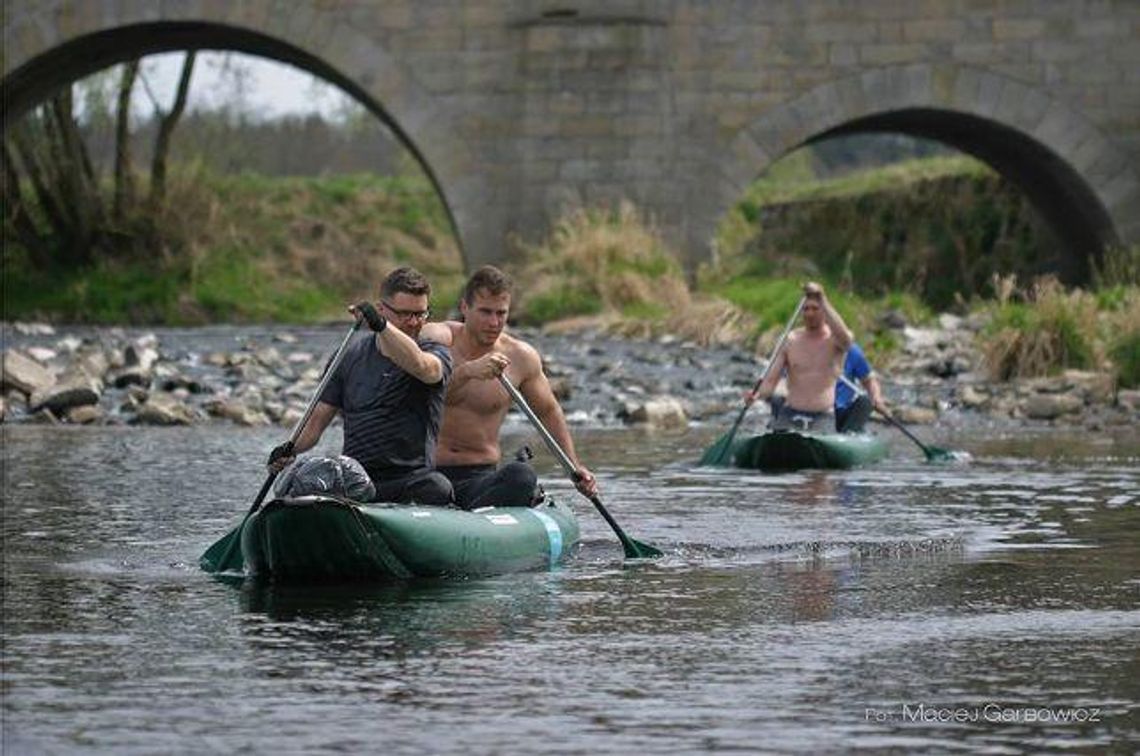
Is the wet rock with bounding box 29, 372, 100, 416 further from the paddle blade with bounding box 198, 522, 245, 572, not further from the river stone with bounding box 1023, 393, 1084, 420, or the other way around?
the paddle blade with bounding box 198, 522, 245, 572

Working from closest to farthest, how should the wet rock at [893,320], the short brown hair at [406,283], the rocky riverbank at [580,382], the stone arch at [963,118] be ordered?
the short brown hair at [406,283] < the rocky riverbank at [580,382] < the wet rock at [893,320] < the stone arch at [963,118]

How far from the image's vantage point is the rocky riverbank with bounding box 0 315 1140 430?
2120 centimetres

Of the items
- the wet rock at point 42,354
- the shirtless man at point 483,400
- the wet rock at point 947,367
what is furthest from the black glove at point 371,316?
the wet rock at point 947,367

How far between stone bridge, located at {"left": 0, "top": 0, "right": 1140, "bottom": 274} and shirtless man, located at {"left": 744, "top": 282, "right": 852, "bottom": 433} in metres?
13.1

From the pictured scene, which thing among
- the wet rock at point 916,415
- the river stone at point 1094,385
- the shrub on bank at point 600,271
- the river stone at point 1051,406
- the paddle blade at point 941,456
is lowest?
the paddle blade at point 941,456

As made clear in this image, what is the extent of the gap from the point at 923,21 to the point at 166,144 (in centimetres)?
1127

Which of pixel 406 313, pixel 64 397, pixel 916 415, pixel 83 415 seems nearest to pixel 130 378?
pixel 64 397

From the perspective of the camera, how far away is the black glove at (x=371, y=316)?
9.67 m

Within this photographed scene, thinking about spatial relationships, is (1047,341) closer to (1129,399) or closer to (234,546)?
(1129,399)

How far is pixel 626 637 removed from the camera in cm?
902

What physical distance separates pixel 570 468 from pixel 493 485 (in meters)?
0.35

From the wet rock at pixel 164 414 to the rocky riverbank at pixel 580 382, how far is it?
15 mm

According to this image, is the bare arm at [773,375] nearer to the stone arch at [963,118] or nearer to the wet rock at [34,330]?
the wet rock at [34,330]

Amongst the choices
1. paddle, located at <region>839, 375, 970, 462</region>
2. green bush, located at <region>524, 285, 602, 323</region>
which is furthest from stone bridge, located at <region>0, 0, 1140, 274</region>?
paddle, located at <region>839, 375, 970, 462</region>
